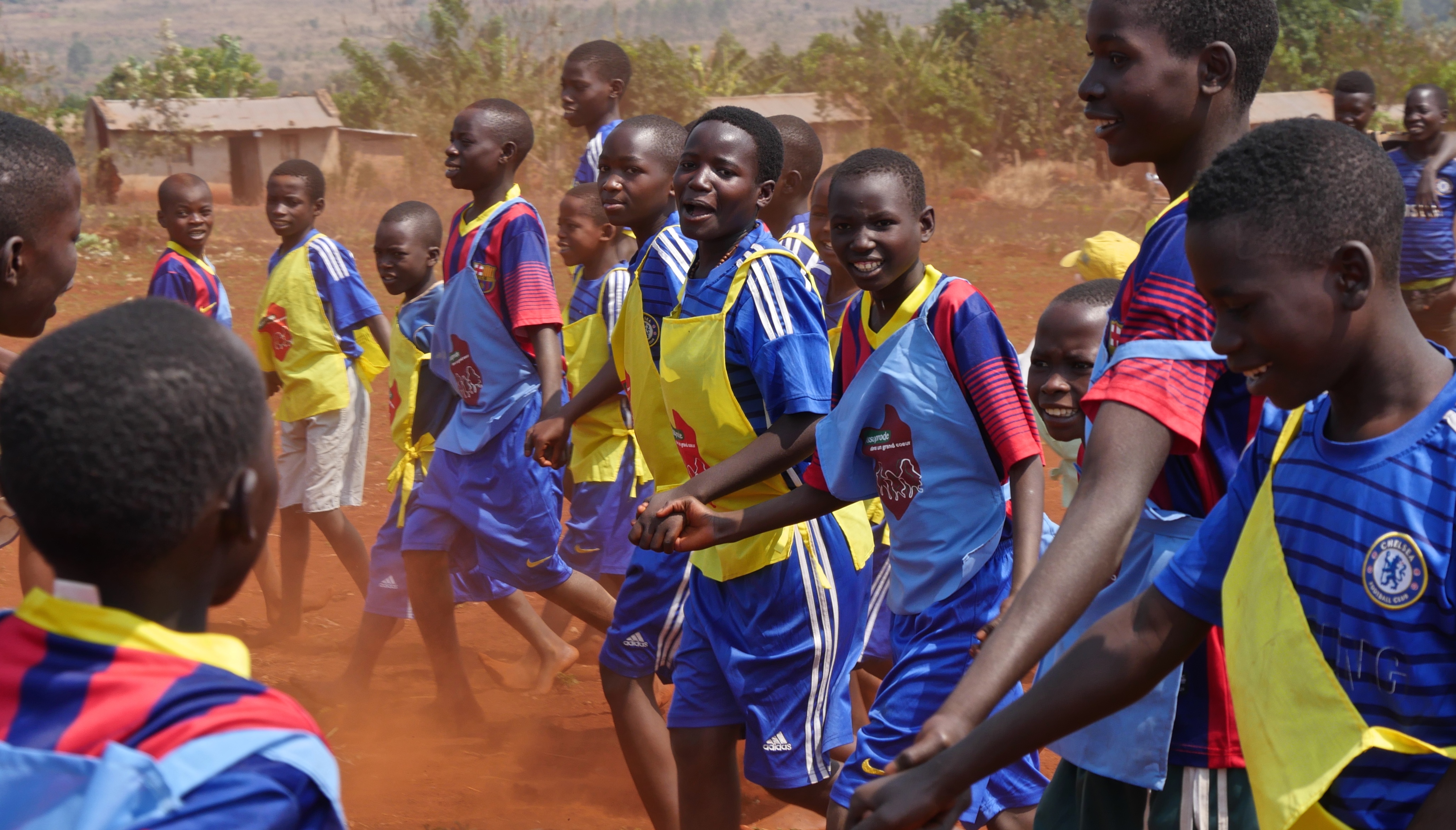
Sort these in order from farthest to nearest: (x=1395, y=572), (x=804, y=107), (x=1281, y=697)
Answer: (x=804, y=107) → (x=1281, y=697) → (x=1395, y=572)

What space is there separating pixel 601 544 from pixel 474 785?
1.17 m

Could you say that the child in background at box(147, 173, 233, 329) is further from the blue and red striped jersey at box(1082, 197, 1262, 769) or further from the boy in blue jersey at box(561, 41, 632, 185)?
the blue and red striped jersey at box(1082, 197, 1262, 769)

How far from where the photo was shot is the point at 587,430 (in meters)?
5.51

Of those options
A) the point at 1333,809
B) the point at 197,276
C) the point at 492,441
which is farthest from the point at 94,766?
the point at 197,276

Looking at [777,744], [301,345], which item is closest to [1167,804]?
[777,744]

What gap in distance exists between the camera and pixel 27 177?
114 inches

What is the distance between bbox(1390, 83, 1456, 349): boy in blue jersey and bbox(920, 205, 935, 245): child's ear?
5.97 meters

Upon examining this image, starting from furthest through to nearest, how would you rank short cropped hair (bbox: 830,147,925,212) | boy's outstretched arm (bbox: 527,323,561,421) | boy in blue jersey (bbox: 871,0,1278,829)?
1. boy's outstretched arm (bbox: 527,323,561,421)
2. short cropped hair (bbox: 830,147,925,212)
3. boy in blue jersey (bbox: 871,0,1278,829)

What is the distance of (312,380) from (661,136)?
235 centimetres

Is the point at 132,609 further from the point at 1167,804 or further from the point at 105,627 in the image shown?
the point at 1167,804

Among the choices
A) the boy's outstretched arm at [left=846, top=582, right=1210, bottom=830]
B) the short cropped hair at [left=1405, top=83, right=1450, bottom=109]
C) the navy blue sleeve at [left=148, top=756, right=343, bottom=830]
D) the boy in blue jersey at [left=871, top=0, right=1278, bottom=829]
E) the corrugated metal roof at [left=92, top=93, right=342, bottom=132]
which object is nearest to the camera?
the navy blue sleeve at [left=148, top=756, right=343, bottom=830]

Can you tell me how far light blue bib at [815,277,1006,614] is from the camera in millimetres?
3141

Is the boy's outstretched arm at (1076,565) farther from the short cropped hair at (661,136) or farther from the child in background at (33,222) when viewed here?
the short cropped hair at (661,136)

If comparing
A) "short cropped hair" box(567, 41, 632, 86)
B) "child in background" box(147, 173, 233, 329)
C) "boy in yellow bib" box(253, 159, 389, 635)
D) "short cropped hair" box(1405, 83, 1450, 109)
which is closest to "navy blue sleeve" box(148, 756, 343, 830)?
"boy in yellow bib" box(253, 159, 389, 635)
